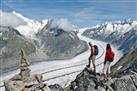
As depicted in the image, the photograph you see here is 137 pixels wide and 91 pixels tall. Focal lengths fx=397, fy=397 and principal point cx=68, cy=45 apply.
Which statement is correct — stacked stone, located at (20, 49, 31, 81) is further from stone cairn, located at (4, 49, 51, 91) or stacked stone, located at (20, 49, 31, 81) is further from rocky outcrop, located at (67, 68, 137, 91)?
rocky outcrop, located at (67, 68, 137, 91)

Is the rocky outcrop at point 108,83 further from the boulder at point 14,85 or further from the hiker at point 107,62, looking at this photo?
the boulder at point 14,85

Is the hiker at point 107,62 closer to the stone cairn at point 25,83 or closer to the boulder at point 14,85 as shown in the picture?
the stone cairn at point 25,83

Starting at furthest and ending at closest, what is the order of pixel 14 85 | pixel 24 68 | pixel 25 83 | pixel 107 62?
pixel 107 62 < pixel 24 68 < pixel 25 83 < pixel 14 85

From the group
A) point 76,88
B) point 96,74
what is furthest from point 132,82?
point 76,88

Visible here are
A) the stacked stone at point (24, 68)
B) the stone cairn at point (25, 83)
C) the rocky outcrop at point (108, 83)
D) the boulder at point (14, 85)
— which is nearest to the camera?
the boulder at point (14, 85)

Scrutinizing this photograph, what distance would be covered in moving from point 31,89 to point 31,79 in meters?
0.75

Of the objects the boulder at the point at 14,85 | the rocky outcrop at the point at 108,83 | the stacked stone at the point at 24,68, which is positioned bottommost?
the rocky outcrop at the point at 108,83

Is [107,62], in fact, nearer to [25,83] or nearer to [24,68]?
[24,68]

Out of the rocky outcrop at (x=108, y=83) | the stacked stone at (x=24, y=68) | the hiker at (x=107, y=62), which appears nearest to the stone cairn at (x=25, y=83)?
the stacked stone at (x=24, y=68)

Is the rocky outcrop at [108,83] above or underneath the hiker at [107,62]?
underneath

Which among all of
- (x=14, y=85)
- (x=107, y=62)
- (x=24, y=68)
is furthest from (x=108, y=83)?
(x=14, y=85)

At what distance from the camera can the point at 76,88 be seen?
36531mm

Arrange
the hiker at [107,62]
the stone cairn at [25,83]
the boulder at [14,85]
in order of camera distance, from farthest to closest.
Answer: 1. the hiker at [107,62]
2. the stone cairn at [25,83]
3. the boulder at [14,85]

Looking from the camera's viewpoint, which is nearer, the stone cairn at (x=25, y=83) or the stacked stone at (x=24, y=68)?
the stone cairn at (x=25, y=83)
